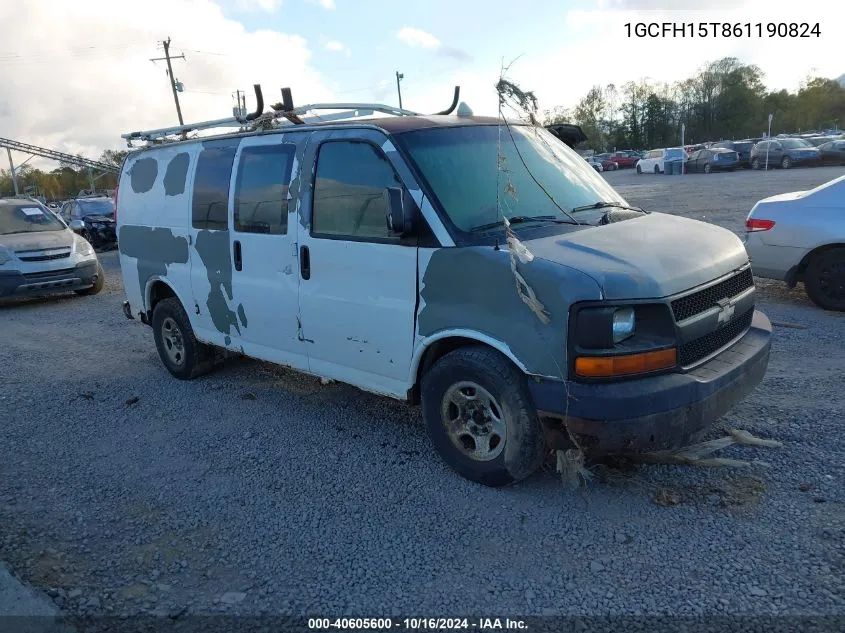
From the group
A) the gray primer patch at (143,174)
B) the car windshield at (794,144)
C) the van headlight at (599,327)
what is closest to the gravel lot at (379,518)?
the van headlight at (599,327)

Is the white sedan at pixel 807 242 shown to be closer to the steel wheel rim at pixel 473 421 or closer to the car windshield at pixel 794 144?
the steel wheel rim at pixel 473 421

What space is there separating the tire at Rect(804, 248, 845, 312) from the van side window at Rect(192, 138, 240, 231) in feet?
19.8

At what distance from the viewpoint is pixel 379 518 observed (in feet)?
11.9

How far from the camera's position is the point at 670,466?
393 centimetres

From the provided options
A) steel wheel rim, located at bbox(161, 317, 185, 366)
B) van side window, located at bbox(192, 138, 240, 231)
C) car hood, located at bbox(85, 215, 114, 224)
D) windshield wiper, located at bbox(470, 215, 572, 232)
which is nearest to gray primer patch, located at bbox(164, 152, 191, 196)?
van side window, located at bbox(192, 138, 240, 231)

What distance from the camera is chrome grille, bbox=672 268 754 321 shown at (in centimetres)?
336

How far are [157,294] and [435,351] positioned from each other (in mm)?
3669

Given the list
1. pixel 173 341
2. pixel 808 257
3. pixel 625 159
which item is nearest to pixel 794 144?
pixel 625 159

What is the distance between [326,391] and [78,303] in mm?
7363

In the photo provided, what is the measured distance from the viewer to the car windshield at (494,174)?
3.89 metres

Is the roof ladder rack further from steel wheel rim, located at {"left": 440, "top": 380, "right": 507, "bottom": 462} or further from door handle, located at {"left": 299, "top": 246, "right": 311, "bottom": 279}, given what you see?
steel wheel rim, located at {"left": 440, "top": 380, "right": 507, "bottom": 462}

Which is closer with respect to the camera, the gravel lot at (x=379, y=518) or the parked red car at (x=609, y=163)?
the gravel lot at (x=379, y=518)

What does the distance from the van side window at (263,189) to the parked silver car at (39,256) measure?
24.1 ft

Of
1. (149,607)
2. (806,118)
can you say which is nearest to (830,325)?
(149,607)
